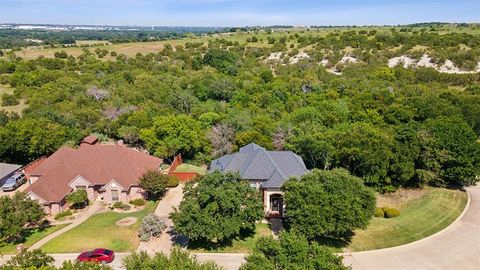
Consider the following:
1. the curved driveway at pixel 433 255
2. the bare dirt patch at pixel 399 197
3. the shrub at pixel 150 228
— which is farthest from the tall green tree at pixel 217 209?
the bare dirt patch at pixel 399 197

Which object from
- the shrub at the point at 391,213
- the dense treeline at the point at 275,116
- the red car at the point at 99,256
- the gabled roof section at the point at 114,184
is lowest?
the shrub at the point at 391,213

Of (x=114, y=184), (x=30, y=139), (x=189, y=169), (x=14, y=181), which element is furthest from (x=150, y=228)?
(x=30, y=139)

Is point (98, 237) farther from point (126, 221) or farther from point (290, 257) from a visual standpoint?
point (290, 257)

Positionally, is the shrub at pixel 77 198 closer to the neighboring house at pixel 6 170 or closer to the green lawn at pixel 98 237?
the green lawn at pixel 98 237

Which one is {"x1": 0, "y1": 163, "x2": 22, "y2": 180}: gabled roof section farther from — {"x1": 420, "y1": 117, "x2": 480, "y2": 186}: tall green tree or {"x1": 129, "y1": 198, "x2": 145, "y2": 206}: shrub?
Result: {"x1": 420, "y1": 117, "x2": 480, "y2": 186}: tall green tree

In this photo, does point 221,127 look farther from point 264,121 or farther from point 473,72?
point 473,72

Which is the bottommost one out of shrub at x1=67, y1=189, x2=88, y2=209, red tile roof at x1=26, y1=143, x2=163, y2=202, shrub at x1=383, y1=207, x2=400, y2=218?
shrub at x1=383, y1=207, x2=400, y2=218

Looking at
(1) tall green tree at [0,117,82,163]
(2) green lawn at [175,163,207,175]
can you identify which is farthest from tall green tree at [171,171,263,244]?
(1) tall green tree at [0,117,82,163]
